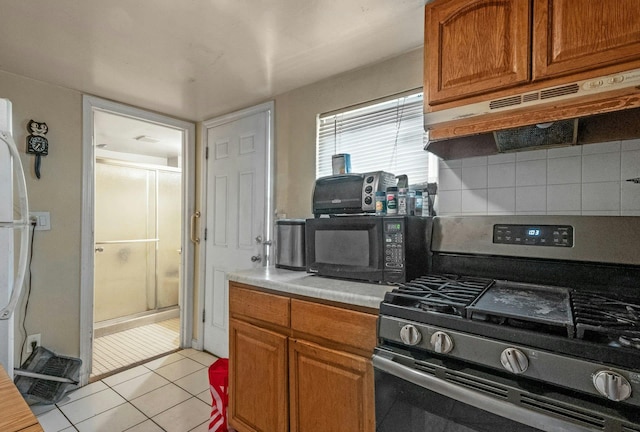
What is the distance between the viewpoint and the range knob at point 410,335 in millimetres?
951

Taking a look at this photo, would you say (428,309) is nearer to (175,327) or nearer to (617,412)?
(617,412)

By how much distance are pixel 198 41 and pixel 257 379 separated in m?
1.73

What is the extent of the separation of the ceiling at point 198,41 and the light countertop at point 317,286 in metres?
1.22

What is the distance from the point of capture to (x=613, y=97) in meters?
0.96

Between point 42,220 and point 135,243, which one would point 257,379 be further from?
point 135,243

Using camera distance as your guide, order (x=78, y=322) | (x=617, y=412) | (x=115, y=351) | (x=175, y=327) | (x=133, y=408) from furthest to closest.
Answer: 1. (x=175, y=327)
2. (x=115, y=351)
3. (x=78, y=322)
4. (x=133, y=408)
5. (x=617, y=412)

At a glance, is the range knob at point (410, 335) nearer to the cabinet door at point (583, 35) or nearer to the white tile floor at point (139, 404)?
the cabinet door at point (583, 35)

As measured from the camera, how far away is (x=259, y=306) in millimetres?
1547

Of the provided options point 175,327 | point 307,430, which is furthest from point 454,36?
point 175,327

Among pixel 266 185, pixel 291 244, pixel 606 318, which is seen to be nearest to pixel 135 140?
pixel 266 185

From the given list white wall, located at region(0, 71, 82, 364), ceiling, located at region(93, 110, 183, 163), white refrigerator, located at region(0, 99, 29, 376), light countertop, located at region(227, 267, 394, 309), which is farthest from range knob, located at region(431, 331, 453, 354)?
ceiling, located at region(93, 110, 183, 163)

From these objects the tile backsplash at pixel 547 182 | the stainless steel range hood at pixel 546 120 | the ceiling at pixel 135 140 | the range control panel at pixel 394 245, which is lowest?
the range control panel at pixel 394 245

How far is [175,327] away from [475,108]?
370 cm

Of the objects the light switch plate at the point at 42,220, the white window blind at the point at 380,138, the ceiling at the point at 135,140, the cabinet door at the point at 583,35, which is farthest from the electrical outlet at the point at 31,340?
the cabinet door at the point at 583,35
